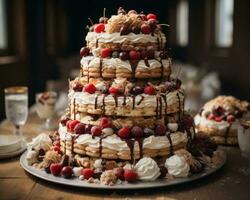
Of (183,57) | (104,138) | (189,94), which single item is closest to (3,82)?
(189,94)

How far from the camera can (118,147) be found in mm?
2656

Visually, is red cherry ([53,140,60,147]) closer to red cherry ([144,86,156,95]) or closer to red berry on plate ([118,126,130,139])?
red berry on plate ([118,126,130,139])

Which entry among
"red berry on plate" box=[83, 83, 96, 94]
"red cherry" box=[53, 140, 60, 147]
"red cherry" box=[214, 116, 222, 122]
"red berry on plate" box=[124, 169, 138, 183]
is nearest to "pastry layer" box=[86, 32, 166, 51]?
"red berry on plate" box=[83, 83, 96, 94]

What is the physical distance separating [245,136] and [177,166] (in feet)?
2.17

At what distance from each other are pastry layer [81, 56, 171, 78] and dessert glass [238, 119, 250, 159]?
0.63m

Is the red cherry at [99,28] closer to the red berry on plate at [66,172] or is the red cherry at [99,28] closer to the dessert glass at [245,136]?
the red berry on plate at [66,172]

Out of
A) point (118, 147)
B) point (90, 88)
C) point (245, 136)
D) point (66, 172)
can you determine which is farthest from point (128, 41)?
point (245, 136)

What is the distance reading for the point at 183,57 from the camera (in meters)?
13.4

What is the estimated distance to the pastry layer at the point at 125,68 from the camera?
278 centimetres

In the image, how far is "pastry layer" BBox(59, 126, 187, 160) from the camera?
2.66 meters

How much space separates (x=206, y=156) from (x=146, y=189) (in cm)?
61

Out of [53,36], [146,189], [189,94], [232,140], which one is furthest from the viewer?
[53,36]

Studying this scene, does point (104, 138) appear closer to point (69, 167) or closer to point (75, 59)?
point (69, 167)

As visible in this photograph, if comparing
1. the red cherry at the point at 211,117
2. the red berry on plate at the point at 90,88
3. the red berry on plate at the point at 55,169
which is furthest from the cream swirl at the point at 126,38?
the red cherry at the point at 211,117
